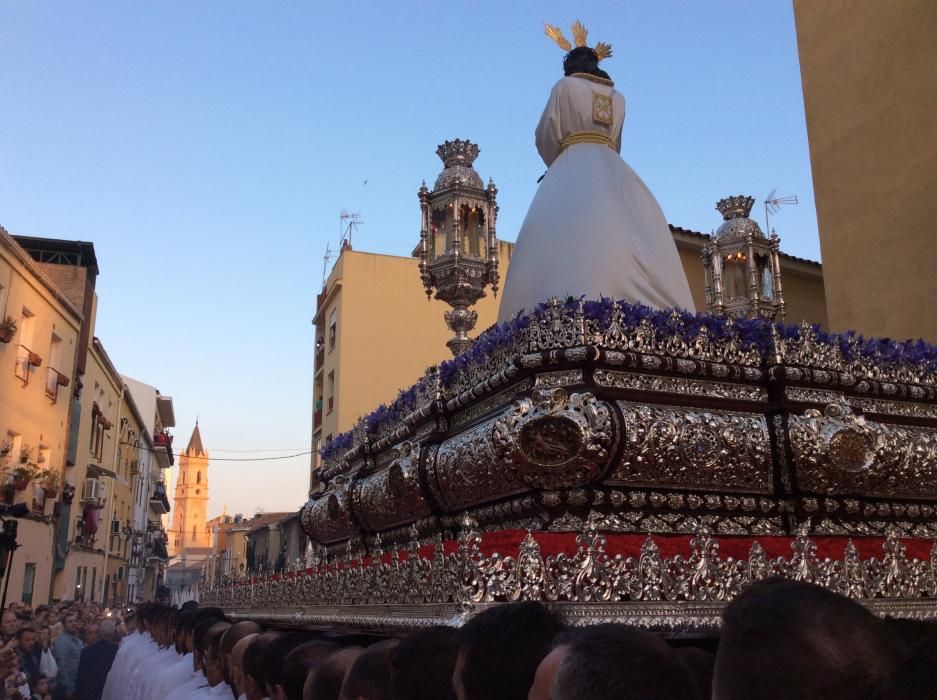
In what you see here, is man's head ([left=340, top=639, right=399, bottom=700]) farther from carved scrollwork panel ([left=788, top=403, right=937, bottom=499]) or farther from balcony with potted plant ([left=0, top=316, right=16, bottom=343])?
balcony with potted plant ([left=0, top=316, right=16, bottom=343])

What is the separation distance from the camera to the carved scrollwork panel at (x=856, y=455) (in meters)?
4.05

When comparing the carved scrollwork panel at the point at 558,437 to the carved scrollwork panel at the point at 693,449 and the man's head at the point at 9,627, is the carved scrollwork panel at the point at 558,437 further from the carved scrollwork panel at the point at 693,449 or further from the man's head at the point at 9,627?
the man's head at the point at 9,627

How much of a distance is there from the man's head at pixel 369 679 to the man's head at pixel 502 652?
60cm

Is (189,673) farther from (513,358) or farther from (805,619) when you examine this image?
(805,619)

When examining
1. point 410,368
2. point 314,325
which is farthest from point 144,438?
point 410,368

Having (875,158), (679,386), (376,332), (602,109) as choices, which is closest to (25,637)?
(679,386)

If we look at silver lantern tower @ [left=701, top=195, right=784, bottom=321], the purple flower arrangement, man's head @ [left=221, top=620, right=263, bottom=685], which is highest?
silver lantern tower @ [left=701, top=195, right=784, bottom=321]

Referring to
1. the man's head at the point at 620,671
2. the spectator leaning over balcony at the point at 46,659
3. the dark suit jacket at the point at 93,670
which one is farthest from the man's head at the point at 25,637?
the man's head at the point at 620,671

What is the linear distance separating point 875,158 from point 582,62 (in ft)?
15.7

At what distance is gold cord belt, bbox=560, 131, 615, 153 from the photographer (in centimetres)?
588

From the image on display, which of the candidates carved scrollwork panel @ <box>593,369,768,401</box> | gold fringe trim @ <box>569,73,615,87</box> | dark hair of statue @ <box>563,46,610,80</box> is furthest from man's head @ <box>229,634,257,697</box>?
dark hair of statue @ <box>563,46,610,80</box>

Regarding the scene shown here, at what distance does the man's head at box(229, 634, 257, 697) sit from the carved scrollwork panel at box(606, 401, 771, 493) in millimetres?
1801

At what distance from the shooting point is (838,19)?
10000 mm

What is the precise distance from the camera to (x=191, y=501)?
301 ft
